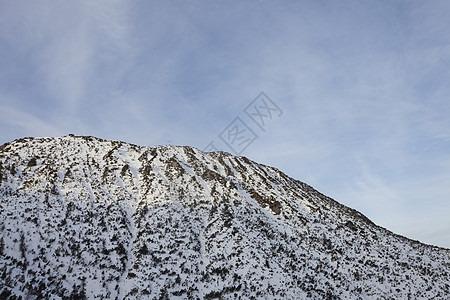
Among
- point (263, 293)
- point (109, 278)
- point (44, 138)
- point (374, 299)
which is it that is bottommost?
point (109, 278)

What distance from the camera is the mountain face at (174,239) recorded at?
92.9 ft

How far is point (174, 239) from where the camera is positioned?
35.9m

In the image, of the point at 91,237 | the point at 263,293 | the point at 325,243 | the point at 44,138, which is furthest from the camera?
the point at 44,138

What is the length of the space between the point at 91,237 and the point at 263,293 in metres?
20.9

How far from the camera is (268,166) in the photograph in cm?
7125

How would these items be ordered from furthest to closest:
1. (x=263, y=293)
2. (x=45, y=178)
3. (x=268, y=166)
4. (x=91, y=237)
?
(x=268, y=166) < (x=45, y=178) < (x=91, y=237) < (x=263, y=293)

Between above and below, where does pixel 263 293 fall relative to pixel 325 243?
below

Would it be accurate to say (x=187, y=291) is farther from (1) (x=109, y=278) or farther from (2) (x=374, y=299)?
(2) (x=374, y=299)

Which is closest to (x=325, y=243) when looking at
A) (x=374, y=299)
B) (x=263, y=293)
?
(x=374, y=299)

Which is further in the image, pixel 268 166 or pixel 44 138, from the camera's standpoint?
pixel 268 166

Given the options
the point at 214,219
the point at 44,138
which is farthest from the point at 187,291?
the point at 44,138

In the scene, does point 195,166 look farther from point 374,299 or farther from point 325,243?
point 374,299

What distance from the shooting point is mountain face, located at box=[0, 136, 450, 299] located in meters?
28.3

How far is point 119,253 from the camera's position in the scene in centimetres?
3234
